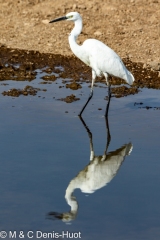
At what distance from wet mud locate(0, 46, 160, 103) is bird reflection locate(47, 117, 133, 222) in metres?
3.23

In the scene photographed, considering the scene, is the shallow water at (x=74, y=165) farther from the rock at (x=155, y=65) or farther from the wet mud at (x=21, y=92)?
the rock at (x=155, y=65)

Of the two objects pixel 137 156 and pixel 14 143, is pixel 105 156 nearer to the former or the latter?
pixel 137 156

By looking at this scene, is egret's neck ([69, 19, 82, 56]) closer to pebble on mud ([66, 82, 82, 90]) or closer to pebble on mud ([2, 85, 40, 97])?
pebble on mud ([2, 85, 40, 97])

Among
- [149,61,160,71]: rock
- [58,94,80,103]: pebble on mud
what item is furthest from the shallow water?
[149,61,160,71]: rock

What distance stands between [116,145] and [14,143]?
5.30ft

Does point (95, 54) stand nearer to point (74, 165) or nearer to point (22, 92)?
point (22, 92)

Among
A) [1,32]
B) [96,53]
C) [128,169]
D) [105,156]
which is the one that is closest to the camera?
[128,169]

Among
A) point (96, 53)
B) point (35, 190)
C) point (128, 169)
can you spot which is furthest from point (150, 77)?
point (35, 190)

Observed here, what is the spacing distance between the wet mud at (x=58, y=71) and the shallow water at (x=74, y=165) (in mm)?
341

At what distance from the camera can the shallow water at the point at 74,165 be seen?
812 cm

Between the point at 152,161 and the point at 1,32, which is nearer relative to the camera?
the point at 152,161

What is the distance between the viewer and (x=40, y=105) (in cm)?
1348

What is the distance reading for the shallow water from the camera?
26.6 feet

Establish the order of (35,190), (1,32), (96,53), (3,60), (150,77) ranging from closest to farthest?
(35,190)
(96,53)
(150,77)
(3,60)
(1,32)
